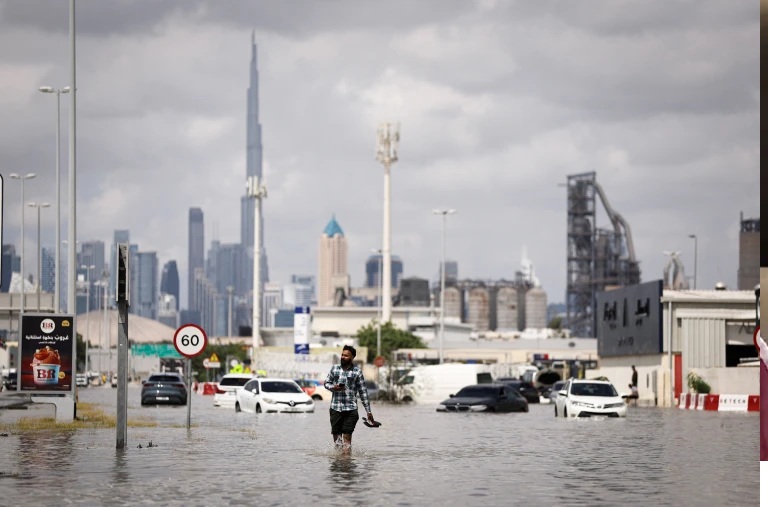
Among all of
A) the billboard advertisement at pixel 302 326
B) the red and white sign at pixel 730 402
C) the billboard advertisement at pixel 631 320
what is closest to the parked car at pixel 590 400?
the red and white sign at pixel 730 402

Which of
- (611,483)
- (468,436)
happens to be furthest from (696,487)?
(468,436)

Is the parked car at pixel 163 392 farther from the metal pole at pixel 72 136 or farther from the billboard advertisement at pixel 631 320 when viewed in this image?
the billboard advertisement at pixel 631 320

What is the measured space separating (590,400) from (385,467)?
25801 mm

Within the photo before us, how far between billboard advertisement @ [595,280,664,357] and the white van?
1140 cm

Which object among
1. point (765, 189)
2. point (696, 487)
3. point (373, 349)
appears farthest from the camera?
point (373, 349)

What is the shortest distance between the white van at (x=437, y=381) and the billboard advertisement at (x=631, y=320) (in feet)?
37.4

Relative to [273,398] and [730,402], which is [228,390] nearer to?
[273,398]

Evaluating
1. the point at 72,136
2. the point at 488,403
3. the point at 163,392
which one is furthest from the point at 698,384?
the point at 72,136

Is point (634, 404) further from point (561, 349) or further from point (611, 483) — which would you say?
point (561, 349)

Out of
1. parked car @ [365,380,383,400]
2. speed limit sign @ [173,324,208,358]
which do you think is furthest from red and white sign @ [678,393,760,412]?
speed limit sign @ [173,324,208,358]

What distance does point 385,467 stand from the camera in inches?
859

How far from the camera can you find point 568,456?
1006 inches

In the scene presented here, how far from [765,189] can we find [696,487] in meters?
6.30

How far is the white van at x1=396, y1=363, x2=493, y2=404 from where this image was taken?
69438 mm
